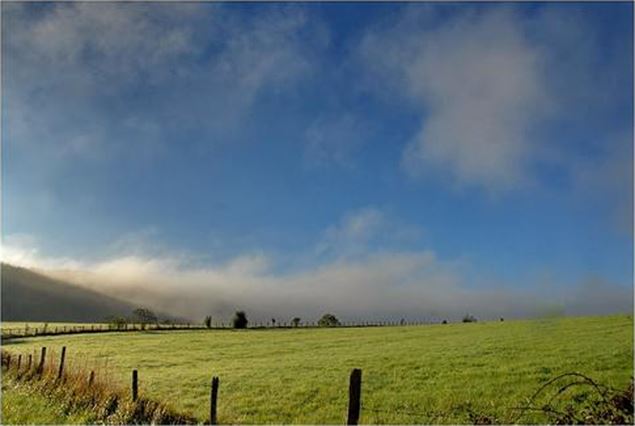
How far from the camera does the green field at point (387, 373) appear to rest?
24875mm

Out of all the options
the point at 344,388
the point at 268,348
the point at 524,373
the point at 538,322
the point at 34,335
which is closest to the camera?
the point at 344,388

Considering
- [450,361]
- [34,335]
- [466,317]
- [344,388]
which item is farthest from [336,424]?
[466,317]

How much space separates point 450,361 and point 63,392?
2220 cm

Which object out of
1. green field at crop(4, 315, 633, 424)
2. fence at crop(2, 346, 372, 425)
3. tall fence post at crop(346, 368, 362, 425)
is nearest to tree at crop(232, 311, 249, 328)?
green field at crop(4, 315, 633, 424)

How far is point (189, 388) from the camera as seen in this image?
30.4 m

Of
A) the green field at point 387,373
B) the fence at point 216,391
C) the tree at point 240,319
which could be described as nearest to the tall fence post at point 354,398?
the fence at point 216,391

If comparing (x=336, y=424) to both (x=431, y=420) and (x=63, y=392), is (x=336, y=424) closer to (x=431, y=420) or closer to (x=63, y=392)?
(x=431, y=420)

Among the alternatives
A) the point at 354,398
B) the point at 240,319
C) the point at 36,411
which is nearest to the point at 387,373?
the point at 36,411

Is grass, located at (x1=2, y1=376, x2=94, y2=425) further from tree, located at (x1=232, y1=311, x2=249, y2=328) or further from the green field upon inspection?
tree, located at (x1=232, y1=311, x2=249, y2=328)

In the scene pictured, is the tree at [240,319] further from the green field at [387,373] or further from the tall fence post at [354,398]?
the tall fence post at [354,398]

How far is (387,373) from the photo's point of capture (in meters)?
34.0

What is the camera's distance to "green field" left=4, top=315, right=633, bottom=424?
24875mm

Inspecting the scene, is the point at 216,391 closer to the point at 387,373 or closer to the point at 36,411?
the point at 36,411

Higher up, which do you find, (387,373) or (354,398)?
(354,398)
